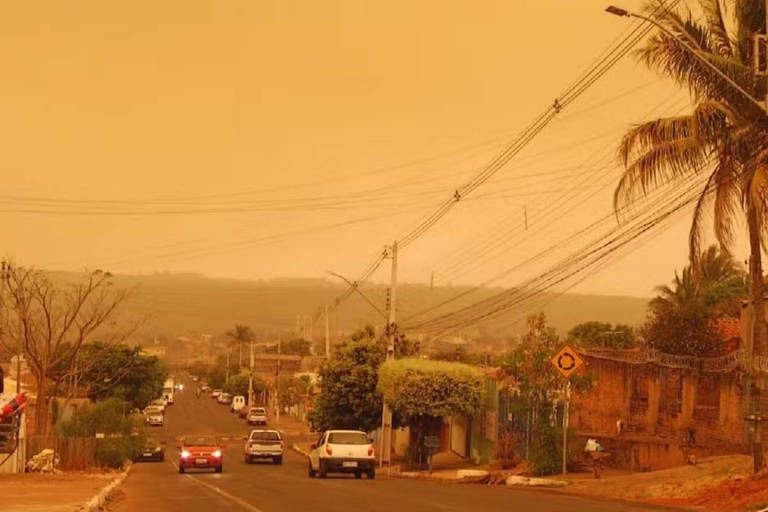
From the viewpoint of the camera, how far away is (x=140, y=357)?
10069cm

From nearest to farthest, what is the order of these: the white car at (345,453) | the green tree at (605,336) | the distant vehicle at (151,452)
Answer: the white car at (345,453)
the distant vehicle at (151,452)
the green tree at (605,336)

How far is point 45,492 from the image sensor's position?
28203 mm

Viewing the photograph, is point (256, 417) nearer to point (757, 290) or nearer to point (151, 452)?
point (151, 452)

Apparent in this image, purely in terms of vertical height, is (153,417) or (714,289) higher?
(714,289)

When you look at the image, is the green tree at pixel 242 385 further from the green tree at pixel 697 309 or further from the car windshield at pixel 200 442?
the car windshield at pixel 200 442

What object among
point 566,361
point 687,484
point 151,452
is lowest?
point 151,452

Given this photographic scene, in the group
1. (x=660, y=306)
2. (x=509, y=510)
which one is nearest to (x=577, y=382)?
(x=509, y=510)

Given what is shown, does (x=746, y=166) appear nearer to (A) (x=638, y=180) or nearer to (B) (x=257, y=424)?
(A) (x=638, y=180)

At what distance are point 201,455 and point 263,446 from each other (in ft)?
25.2

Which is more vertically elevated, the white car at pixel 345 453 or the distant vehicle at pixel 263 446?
the white car at pixel 345 453

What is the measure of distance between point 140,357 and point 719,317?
57876 millimetres

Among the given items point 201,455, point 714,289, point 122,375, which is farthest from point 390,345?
point 122,375

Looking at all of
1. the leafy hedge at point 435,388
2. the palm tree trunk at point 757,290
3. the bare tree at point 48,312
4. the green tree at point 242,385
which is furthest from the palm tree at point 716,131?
the green tree at point 242,385

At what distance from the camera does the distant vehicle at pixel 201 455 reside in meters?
46.4
